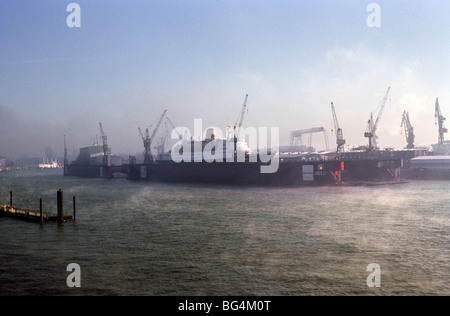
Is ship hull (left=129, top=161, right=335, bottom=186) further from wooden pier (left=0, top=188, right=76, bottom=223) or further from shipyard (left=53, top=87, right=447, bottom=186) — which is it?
wooden pier (left=0, top=188, right=76, bottom=223)

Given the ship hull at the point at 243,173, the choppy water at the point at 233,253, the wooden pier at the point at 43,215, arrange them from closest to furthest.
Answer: the choppy water at the point at 233,253
the wooden pier at the point at 43,215
the ship hull at the point at 243,173

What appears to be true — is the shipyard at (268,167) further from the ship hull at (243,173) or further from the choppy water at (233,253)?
the choppy water at (233,253)

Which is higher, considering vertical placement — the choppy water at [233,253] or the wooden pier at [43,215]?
the wooden pier at [43,215]

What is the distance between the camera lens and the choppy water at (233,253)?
1555 cm

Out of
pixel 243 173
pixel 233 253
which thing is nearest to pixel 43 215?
pixel 233 253

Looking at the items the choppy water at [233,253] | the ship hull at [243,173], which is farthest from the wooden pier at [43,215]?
the ship hull at [243,173]

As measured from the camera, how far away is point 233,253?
2066 cm

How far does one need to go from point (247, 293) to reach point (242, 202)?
3073cm

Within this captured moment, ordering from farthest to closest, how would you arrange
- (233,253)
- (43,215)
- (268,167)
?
(268,167) < (43,215) < (233,253)

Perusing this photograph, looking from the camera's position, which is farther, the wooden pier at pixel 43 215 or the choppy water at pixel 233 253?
the wooden pier at pixel 43 215

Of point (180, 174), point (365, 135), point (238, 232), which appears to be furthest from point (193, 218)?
point (365, 135)

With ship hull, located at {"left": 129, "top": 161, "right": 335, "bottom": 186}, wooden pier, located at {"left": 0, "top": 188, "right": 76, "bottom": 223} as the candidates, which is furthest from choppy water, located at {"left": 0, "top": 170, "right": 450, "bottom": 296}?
ship hull, located at {"left": 129, "top": 161, "right": 335, "bottom": 186}

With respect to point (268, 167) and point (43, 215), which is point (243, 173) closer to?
point (268, 167)

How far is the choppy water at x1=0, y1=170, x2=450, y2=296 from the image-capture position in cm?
1555
